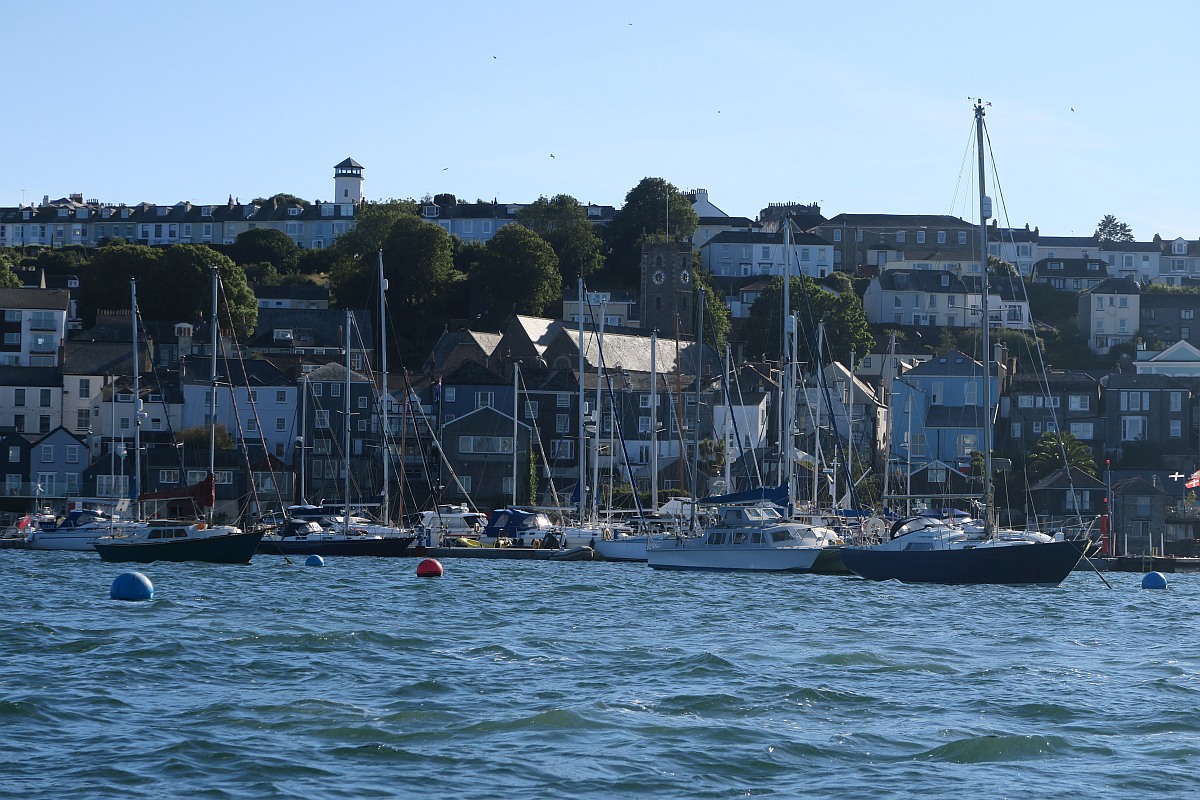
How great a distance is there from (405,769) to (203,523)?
42501 millimetres

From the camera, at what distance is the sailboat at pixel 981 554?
4628 centimetres

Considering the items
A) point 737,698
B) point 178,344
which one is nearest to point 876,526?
point 737,698

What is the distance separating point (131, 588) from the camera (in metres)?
38.9

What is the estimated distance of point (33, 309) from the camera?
331 feet

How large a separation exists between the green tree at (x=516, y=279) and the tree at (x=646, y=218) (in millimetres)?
19393

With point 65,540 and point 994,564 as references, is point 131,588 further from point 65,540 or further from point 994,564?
point 65,540

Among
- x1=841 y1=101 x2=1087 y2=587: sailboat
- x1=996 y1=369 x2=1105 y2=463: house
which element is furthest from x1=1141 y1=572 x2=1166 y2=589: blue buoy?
x1=996 y1=369 x2=1105 y2=463: house

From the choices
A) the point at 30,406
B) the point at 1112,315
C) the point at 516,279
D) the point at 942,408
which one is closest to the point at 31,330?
the point at 30,406

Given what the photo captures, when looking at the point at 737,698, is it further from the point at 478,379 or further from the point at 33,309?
the point at 33,309

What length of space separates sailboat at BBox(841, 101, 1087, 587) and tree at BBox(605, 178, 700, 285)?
8394cm

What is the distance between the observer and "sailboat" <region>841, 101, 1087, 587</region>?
46.3 meters

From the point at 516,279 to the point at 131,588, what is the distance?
2930 inches

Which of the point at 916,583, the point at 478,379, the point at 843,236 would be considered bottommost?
the point at 916,583

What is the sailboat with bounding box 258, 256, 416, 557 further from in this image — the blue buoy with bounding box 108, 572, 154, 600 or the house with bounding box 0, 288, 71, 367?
the house with bounding box 0, 288, 71, 367
